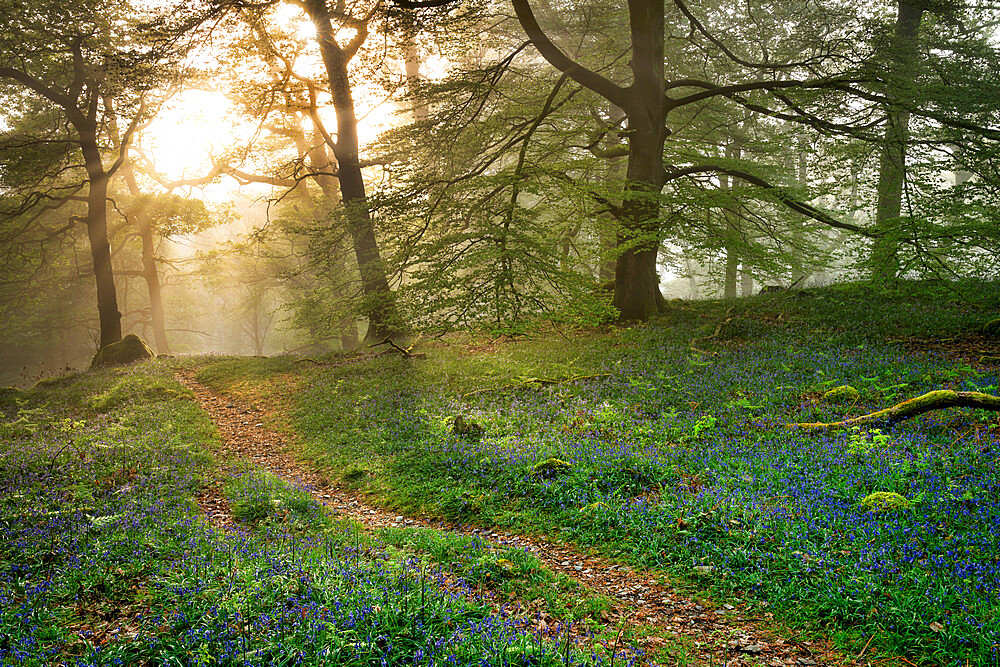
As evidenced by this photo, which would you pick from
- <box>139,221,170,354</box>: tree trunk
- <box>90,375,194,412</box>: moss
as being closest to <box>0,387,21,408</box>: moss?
<box>90,375,194,412</box>: moss

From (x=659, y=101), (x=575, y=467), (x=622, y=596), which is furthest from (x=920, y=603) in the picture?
(x=659, y=101)

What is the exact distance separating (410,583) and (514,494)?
2.80 metres

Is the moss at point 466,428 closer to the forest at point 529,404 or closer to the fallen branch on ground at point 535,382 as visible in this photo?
the forest at point 529,404

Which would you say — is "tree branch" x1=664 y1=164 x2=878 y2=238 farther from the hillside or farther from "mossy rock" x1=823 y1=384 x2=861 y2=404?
"mossy rock" x1=823 y1=384 x2=861 y2=404

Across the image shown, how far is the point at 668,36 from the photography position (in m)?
18.4

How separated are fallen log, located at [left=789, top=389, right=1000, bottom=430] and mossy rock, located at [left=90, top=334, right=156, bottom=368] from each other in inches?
987

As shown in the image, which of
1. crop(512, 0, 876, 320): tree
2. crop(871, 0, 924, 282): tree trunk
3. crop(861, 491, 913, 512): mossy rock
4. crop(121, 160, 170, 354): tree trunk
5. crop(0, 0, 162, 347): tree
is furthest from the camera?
crop(121, 160, 170, 354): tree trunk

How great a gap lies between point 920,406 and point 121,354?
1067 inches

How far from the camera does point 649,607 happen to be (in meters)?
4.89

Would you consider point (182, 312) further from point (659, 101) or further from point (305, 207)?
point (659, 101)

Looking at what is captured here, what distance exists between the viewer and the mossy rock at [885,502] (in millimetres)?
5469

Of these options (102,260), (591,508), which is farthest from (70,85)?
(591,508)

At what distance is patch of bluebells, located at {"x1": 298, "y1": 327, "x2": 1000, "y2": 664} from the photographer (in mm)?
4527

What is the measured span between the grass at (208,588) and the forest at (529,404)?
4 cm
